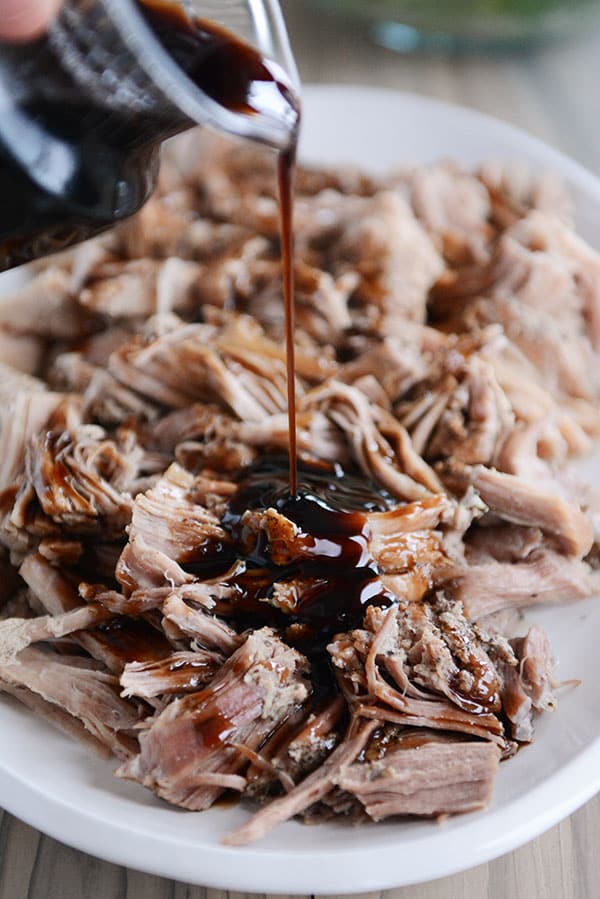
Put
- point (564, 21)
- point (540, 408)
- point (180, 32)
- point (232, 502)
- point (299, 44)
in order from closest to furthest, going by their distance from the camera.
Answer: point (180, 32), point (232, 502), point (540, 408), point (564, 21), point (299, 44)

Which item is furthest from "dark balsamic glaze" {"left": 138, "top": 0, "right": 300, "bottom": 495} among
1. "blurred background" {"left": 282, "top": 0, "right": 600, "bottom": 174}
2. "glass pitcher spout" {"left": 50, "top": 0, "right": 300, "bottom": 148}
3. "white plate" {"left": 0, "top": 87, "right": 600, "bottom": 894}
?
"blurred background" {"left": 282, "top": 0, "right": 600, "bottom": 174}

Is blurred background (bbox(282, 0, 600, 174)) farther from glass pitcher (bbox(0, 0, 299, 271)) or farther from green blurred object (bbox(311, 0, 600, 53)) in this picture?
glass pitcher (bbox(0, 0, 299, 271))

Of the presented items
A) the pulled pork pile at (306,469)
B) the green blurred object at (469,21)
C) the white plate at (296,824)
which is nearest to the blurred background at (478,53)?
the green blurred object at (469,21)

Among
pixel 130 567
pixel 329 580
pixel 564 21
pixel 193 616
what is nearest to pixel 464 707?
pixel 329 580

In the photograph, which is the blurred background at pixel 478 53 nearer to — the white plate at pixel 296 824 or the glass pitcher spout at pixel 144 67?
the glass pitcher spout at pixel 144 67

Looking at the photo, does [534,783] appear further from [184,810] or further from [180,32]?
[180,32]

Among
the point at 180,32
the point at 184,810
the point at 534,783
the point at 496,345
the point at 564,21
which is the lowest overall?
the point at 184,810

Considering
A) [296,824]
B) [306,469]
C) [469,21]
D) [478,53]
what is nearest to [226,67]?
[306,469]

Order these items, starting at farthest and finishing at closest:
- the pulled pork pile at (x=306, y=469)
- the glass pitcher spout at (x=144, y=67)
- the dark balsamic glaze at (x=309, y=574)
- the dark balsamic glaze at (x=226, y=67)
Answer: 1. the dark balsamic glaze at (x=309, y=574)
2. the pulled pork pile at (x=306, y=469)
3. the dark balsamic glaze at (x=226, y=67)
4. the glass pitcher spout at (x=144, y=67)
